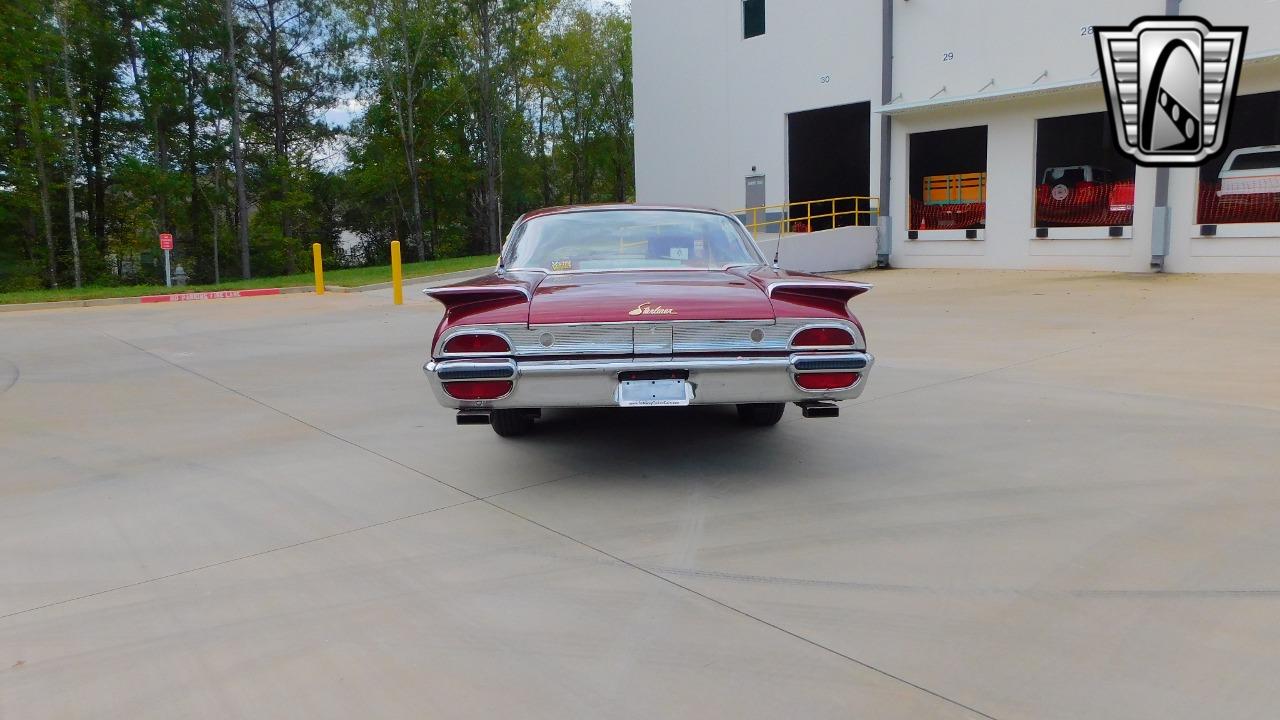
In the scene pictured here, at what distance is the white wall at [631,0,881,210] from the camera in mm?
24078

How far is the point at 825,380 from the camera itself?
436 centimetres

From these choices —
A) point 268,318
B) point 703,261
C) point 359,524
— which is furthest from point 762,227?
point 359,524

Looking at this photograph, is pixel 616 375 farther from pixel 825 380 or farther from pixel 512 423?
pixel 512 423

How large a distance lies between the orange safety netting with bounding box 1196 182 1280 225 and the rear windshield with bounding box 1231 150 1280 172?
510mm

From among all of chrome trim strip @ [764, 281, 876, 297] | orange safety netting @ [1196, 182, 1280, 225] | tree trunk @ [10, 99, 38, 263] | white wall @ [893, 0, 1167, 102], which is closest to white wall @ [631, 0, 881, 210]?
white wall @ [893, 0, 1167, 102]

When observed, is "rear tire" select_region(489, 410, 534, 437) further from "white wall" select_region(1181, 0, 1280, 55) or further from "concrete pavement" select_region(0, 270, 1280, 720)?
"white wall" select_region(1181, 0, 1280, 55)

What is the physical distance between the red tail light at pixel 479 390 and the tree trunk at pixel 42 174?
33845 mm

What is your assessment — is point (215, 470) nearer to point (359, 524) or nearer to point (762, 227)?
point (359, 524)

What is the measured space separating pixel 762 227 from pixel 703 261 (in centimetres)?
2210

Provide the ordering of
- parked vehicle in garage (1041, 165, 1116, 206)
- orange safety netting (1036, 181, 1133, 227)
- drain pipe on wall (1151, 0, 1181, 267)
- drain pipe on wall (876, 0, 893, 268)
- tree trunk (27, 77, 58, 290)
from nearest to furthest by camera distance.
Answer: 1. drain pipe on wall (1151, 0, 1181, 267)
2. orange safety netting (1036, 181, 1133, 227)
3. parked vehicle in garage (1041, 165, 1116, 206)
4. drain pipe on wall (876, 0, 893, 268)
5. tree trunk (27, 77, 58, 290)

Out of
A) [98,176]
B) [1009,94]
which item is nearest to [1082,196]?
[1009,94]

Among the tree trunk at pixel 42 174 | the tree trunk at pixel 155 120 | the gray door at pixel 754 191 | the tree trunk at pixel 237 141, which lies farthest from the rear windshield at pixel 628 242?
the tree trunk at pixel 155 120

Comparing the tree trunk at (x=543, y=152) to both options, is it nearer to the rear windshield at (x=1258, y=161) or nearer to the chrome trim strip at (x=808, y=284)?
the rear windshield at (x=1258, y=161)

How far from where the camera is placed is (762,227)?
27.1 metres
